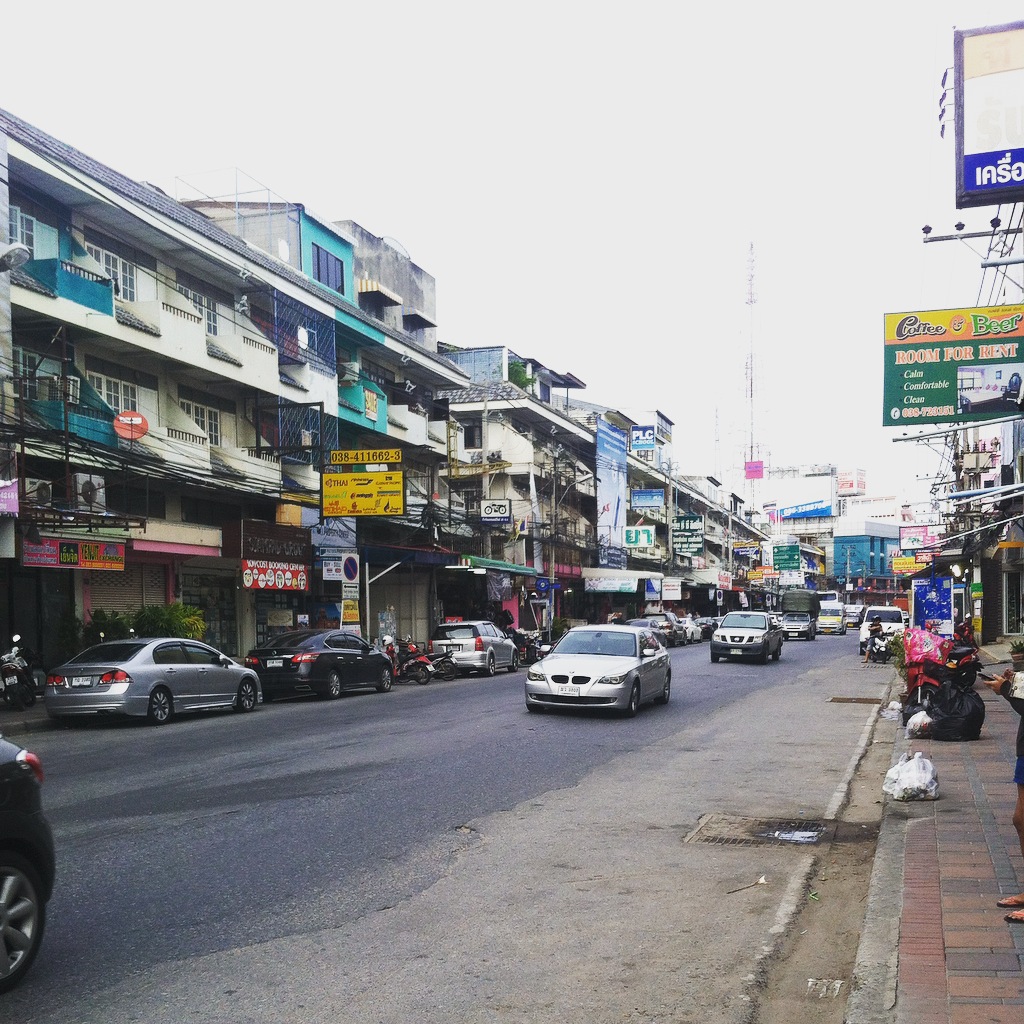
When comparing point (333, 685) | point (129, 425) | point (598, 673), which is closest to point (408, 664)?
point (333, 685)

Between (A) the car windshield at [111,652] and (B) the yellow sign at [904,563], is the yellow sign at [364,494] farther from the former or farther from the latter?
(B) the yellow sign at [904,563]

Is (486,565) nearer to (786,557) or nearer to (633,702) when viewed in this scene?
(633,702)

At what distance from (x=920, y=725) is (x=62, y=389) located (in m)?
17.2

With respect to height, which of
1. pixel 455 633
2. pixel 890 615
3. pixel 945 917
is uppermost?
pixel 945 917

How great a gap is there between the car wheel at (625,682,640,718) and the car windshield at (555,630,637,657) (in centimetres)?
71

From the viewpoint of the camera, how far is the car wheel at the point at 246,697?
20.4 metres

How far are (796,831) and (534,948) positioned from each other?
400 centimetres

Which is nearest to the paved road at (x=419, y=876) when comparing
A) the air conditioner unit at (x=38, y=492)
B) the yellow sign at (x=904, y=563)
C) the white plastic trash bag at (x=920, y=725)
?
the white plastic trash bag at (x=920, y=725)

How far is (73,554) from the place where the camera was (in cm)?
2183

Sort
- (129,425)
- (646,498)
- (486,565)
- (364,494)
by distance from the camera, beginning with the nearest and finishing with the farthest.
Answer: (129,425) → (364,494) → (486,565) → (646,498)

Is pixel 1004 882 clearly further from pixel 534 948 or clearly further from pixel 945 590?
pixel 945 590

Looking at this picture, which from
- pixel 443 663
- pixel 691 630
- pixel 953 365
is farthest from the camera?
pixel 691 630

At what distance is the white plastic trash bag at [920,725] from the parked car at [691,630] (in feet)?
132

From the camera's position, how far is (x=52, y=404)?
2211cm
